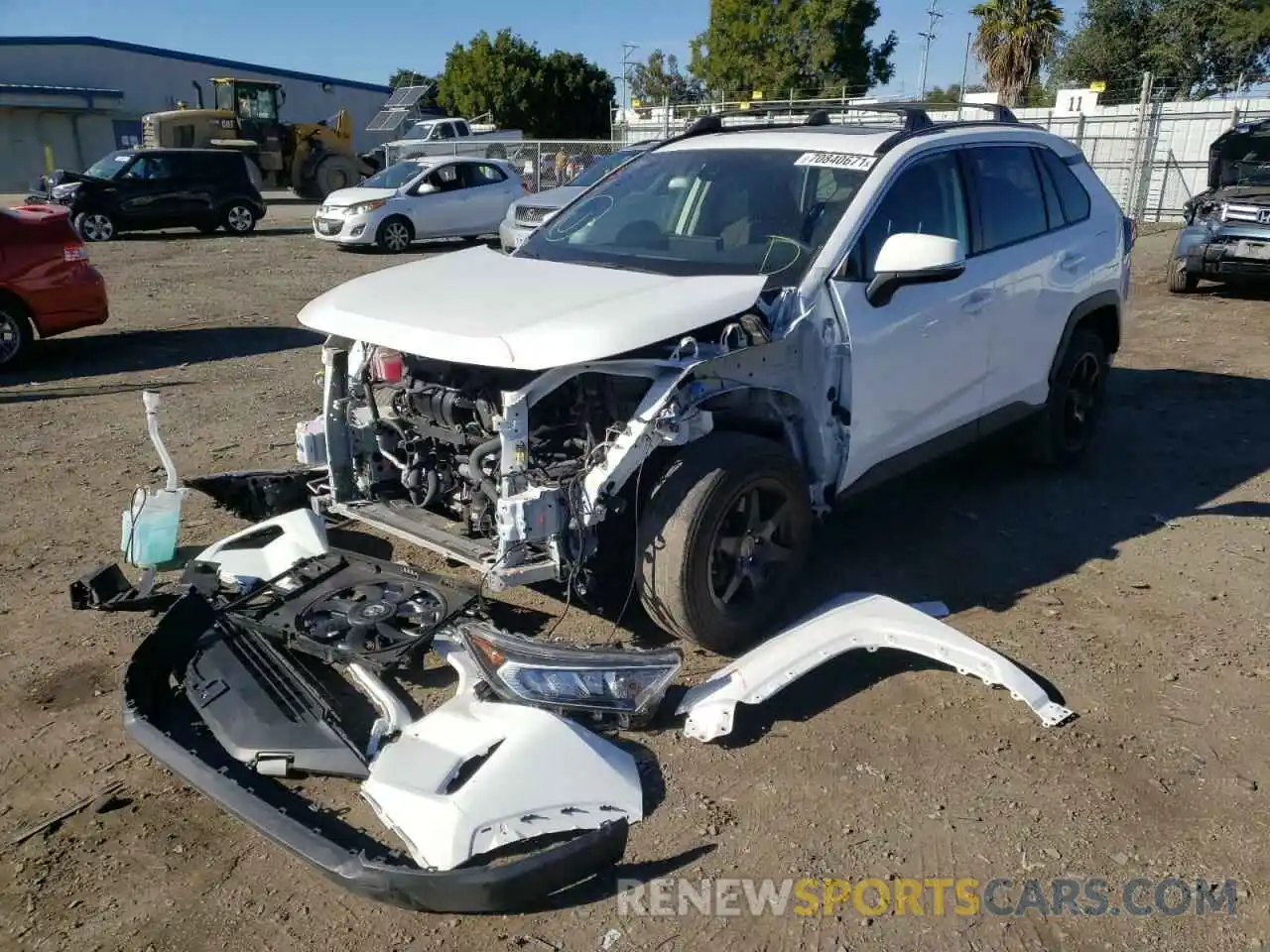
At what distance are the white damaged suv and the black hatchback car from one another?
56.2 feet

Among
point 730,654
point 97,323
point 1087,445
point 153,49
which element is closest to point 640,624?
point 730,654

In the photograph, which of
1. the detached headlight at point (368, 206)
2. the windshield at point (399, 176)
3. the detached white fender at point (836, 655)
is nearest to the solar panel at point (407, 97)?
the windshield at point (399, 176)

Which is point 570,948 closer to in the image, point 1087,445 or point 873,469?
point 873,469

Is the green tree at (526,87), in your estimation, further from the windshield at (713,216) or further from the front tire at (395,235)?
the windshield at (713,216)

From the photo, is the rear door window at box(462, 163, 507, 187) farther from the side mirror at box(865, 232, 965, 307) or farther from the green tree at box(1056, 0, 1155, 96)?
the green tree at box(1056, 0, 1155, 96)

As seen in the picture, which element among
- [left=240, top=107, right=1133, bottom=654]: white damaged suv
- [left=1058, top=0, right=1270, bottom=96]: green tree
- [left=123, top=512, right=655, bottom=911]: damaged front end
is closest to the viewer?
[left=123, top=512, right=655, bottom=911]: damaged front end

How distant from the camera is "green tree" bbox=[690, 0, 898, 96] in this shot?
4809 cm

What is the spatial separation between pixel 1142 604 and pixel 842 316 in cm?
192

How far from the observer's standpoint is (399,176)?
18.7 m

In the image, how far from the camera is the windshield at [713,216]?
430cm

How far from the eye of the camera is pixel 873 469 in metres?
4.51

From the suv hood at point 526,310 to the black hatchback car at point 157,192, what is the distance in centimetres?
1750

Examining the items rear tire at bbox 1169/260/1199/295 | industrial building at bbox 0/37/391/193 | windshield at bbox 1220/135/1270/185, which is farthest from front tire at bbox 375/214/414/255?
industrial building at bbox 0/37/391/193

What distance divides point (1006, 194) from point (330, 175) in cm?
2689
